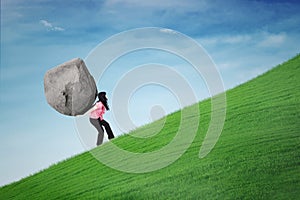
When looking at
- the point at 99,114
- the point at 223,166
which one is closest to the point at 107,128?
the point at 99,114

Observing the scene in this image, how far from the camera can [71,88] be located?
33.7 feet

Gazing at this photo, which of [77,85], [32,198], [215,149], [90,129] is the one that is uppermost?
[77,85]

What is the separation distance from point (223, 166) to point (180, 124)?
8.57 feet

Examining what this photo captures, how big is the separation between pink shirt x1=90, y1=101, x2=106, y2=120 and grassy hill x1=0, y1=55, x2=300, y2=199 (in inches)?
32.2

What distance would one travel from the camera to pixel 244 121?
10289 millimetres

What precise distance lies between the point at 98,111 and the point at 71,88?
30.7 inches

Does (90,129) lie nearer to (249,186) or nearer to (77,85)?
(77,85)

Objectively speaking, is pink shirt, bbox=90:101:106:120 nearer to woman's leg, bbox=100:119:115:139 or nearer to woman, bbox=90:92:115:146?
woman, bbox=90:92:115:146

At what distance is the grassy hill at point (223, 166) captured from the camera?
8070 mm

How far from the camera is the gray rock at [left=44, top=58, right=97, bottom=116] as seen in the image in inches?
404

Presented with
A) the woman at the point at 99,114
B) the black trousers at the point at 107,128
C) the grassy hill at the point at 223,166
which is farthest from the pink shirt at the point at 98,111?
the grassy hill at the point at 223,166

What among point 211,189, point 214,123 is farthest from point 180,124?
point 211,189

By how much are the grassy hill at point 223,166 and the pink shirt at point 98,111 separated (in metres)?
0.82

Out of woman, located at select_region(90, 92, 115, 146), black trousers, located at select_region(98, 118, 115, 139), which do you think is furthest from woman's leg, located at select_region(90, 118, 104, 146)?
A: black trousers, located at select_region(98, 118, 115, 139)
